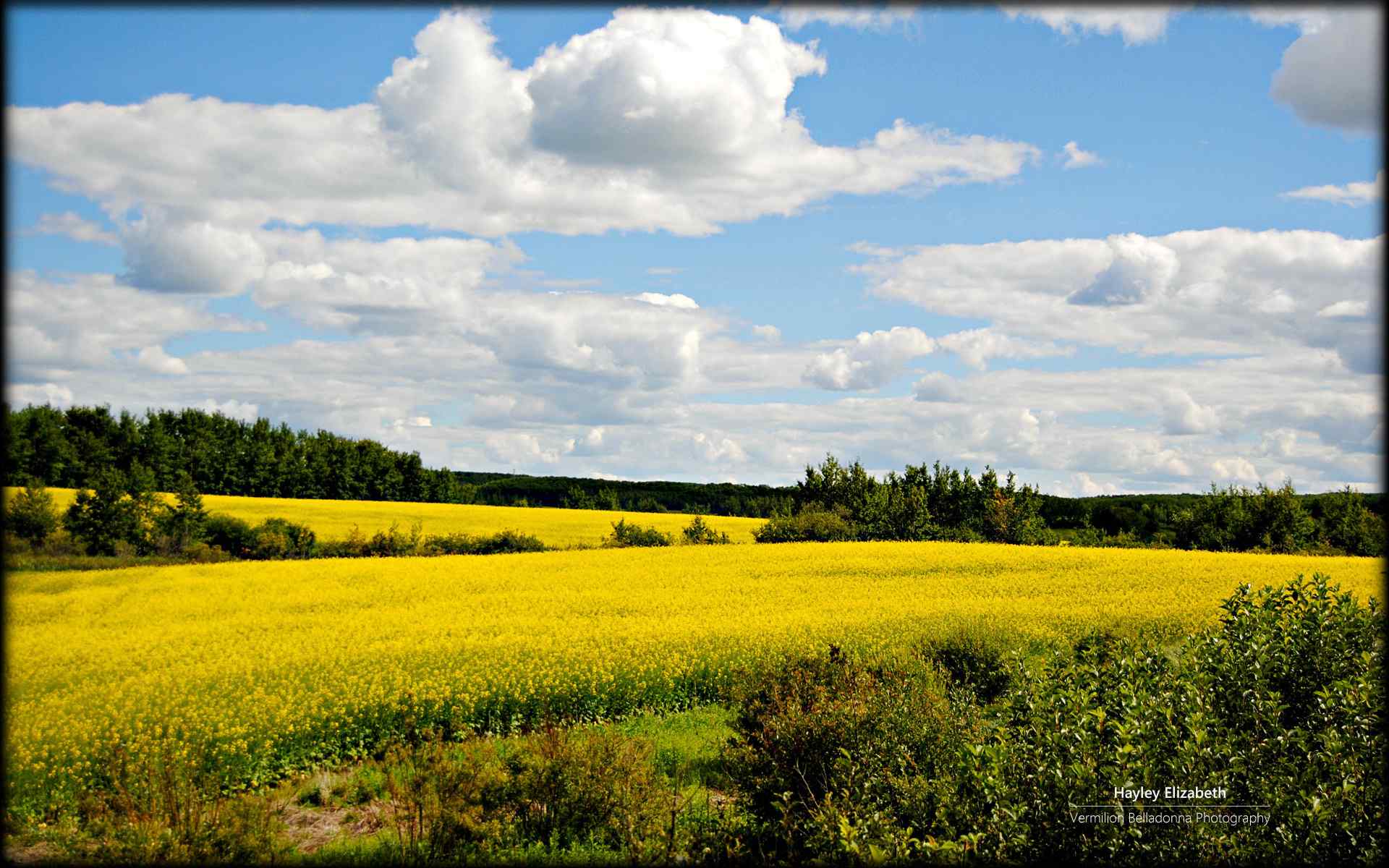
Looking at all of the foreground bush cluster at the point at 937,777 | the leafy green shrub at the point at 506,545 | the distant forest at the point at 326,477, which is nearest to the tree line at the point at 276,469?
the distant forest at the point at 326,477

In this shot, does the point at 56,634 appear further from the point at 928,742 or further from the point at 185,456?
the point at 185,456

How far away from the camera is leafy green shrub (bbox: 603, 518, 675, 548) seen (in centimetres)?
4347

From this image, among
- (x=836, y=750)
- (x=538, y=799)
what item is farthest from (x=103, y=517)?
(x=836, y=750)

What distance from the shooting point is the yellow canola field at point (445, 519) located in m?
49.3

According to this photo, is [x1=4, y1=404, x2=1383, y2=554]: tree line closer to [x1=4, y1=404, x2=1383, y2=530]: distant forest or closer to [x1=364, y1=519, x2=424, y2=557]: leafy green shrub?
[x1=4, y1=404, x2=1383, y2=530]: distant forest

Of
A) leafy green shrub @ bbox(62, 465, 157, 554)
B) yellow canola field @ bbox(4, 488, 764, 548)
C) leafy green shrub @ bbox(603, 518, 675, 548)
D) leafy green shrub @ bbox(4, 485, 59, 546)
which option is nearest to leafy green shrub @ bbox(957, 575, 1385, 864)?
leafy green shrub @ bbox(603, 518, 675, 548)

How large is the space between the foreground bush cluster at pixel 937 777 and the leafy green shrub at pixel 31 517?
29.6 m

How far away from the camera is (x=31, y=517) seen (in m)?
34.8

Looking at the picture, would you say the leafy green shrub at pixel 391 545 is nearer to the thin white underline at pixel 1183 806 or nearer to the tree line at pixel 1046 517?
the tree line at pixel 1046 517

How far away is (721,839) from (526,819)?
8.20 feet

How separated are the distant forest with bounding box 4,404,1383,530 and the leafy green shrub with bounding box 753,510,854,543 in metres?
4.46

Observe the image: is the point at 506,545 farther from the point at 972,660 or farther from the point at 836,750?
the point at 836,750

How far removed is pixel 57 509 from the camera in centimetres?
3962

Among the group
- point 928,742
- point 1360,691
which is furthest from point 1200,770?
point 928,742
